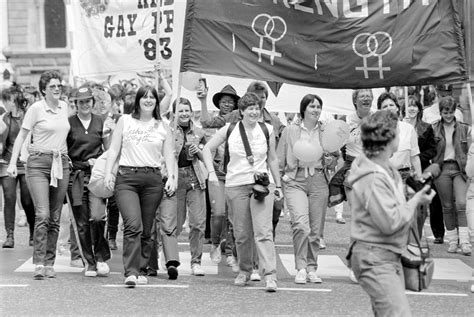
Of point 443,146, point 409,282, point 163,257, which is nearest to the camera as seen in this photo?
point 409,282

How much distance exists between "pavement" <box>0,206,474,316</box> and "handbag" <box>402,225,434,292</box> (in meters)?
2.24

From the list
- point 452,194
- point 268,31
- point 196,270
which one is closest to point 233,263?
point 196,270

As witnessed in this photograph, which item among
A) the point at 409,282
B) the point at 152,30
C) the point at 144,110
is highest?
the point at 152,30

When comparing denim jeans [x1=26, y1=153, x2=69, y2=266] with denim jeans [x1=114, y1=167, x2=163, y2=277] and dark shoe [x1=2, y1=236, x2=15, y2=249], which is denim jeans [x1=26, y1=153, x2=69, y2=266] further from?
dark shoe [x1=2, y1=236, x2=15, y2=249]

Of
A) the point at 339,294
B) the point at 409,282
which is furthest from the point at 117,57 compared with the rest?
the point at 409,282

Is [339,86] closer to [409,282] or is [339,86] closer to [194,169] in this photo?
[194,169]

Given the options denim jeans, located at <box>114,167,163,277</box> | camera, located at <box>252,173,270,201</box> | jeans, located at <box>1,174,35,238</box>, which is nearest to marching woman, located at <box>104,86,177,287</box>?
denim jeans, located at <box>114,167,163,277</box>

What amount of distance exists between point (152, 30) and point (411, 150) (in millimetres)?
5900

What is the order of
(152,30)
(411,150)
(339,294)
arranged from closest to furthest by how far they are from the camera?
1. (339,294)
2. (411,150)
3. (152,30)

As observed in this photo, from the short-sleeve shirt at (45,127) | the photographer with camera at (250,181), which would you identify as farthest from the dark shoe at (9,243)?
the photographer with camera at (250,181)

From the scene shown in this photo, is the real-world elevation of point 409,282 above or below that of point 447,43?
below

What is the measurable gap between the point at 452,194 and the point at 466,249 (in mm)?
694

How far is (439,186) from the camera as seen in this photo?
12.6 meters

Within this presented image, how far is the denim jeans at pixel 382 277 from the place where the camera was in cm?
611
